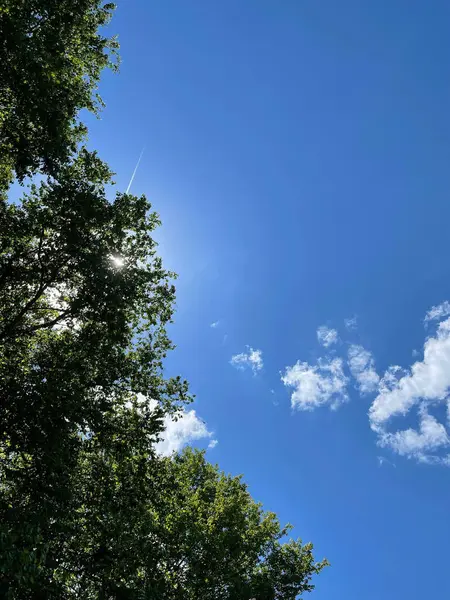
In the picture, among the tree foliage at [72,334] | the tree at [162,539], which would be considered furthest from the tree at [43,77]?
the tree at [162,539]

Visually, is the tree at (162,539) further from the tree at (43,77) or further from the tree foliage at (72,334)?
the tree at (43,77)

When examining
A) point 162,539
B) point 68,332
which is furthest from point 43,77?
point 162,539

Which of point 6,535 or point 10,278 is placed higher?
point 10,278

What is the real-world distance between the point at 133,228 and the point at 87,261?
3163mm

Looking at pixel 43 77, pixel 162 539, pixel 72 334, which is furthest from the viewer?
pixel 162 539

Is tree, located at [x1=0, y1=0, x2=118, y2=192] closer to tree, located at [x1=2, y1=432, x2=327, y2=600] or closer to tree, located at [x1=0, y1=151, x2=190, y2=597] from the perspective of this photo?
tree, located at [x1=0, y1=151, x2=190, y2=597]

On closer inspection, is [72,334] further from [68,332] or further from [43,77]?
[43,77]

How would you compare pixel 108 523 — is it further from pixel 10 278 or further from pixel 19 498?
pixel 10 278

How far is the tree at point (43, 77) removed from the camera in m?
12.8

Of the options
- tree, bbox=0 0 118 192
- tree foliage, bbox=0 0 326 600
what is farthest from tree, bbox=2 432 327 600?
tree, bbox=0 0 118 192

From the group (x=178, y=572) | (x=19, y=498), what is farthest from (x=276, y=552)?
(x=19, y=498)

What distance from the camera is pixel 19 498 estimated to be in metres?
15.8

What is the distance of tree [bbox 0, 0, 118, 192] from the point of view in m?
12.8

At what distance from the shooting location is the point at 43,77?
13.2 m
